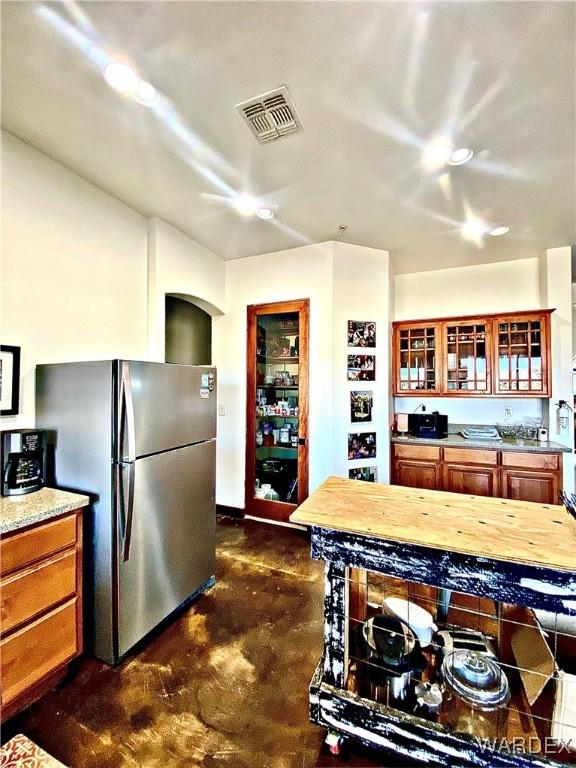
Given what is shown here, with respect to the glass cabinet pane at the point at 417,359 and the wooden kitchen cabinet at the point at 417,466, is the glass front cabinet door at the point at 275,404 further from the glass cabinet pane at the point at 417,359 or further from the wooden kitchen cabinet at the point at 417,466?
the glass cabinet pane at the point at 417,359

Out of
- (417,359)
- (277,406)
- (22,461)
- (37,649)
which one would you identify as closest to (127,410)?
(22,461)

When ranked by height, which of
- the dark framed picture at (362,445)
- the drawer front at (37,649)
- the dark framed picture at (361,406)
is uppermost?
the dark framed picture at (361,406)

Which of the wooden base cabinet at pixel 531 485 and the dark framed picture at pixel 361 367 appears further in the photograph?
the dark framed picture at pixel 361 367

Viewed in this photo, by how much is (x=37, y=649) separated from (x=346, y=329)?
3.23 metres

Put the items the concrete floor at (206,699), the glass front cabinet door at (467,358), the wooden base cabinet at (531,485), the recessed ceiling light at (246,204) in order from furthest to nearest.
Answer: the glass front cabinet door at (467,358) → the wooden base cabinet at (531,485) → the recessed ceiling light at (246,204) → the concrete floor at (206,699)

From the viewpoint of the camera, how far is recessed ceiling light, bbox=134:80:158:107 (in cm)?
164

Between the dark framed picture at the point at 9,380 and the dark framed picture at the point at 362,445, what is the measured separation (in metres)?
2.79

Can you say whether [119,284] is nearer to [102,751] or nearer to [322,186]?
[322,186]

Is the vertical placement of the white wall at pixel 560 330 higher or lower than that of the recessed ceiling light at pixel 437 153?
lower

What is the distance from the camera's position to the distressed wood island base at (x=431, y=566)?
3.67ft

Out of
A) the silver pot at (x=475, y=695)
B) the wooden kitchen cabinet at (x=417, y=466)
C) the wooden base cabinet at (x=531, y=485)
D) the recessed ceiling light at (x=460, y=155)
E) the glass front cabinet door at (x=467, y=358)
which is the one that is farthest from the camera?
the glass front cabinet door at (x=467, y=358)

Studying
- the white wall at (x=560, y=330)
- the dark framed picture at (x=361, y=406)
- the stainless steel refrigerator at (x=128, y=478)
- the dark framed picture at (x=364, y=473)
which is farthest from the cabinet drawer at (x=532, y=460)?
the stainless steel refrigerator at (x=128, y=478)

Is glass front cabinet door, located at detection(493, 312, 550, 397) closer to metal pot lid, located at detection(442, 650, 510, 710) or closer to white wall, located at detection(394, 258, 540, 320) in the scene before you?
white wall, located at detection(394, 258, 540, 320)

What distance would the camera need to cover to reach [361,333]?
3588 millimetres
